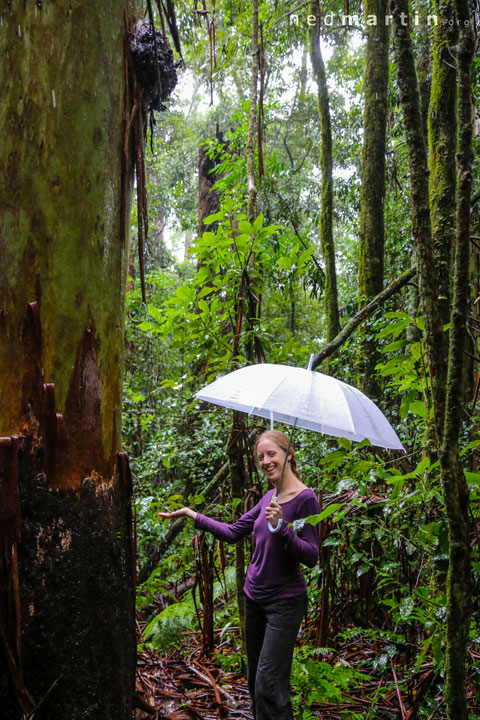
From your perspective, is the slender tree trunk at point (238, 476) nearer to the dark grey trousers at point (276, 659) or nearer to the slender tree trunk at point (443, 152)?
the dark grey trousers at point (276, 659)

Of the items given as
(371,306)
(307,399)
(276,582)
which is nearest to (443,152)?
(371,306)

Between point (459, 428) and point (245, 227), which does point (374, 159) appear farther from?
point (459, 428)

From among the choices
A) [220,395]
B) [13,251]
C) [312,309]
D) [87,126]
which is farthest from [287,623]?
[312,309]

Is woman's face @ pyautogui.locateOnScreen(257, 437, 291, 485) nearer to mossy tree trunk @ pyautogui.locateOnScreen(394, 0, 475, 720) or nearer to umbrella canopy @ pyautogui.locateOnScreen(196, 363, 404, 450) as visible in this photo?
umbrella canopy @ pyautogui.locateOnScreen(196, 363, 404, 450)

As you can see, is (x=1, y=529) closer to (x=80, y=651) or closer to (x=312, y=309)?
A: (x=80, y=651)

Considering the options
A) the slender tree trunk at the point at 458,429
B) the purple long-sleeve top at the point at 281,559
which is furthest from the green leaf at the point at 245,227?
the slender tree trunk at the point at 458,429

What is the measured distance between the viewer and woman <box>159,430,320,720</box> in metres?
2.63

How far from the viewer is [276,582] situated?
9.09 feet

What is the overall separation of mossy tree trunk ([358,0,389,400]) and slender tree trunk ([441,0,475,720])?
464 centimetres

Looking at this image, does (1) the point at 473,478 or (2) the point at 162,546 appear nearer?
(1) the point at 473,478

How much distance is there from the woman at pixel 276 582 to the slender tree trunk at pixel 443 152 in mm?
1664

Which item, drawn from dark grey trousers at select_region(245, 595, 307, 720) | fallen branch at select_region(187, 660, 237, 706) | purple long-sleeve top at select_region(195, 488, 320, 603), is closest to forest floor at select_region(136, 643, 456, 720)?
fallen branch at select_region(187, 660, 237, 706)

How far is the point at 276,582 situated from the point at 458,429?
1446 millimetres

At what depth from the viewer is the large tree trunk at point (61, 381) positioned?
5.05 ft
